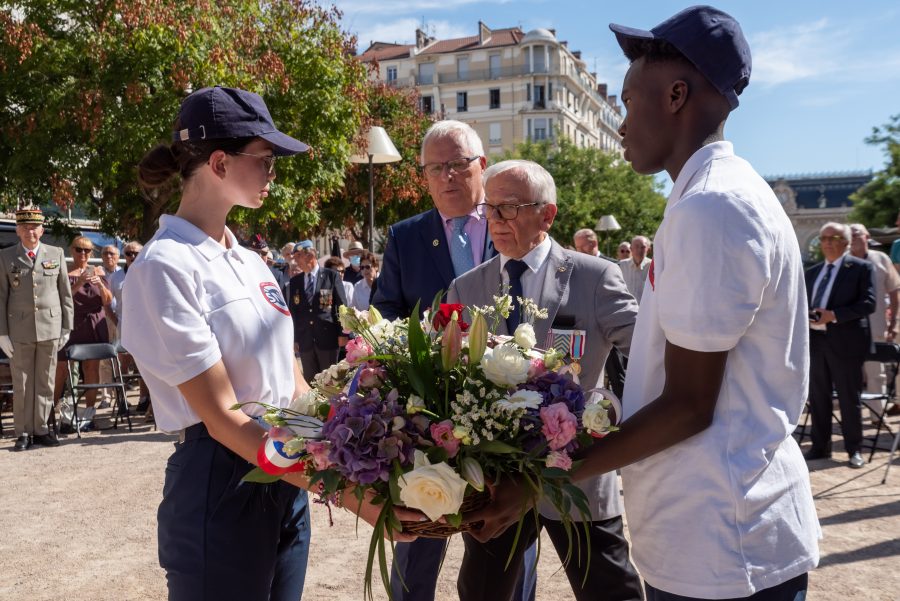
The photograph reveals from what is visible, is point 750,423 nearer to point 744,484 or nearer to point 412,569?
point 744,484

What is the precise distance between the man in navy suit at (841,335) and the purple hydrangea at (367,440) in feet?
23.1

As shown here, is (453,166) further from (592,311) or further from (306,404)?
(306,404)

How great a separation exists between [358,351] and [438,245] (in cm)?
173

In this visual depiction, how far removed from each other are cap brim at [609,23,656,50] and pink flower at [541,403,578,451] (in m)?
0.82


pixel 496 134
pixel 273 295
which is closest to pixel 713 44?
pixel 273 295

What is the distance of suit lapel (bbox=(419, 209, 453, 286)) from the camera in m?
3.60

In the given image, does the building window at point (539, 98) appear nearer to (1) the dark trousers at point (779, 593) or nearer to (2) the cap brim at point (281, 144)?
(2) the cap brim at point (281, 144)

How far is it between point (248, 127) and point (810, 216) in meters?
106

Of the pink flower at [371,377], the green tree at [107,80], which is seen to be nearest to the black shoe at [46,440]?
the green tree at [107,80]

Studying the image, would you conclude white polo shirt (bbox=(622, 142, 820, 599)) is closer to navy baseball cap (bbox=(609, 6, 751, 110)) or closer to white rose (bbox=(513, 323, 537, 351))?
navy baseball cap (bbox=(609, 6, 751, 110))

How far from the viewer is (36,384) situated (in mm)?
9031

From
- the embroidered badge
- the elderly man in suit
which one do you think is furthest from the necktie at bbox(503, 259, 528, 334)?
the elderly man in suit

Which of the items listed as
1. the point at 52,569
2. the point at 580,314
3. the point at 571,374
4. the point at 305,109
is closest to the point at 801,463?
the point at 571,374

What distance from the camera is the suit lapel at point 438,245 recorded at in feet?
11.8
